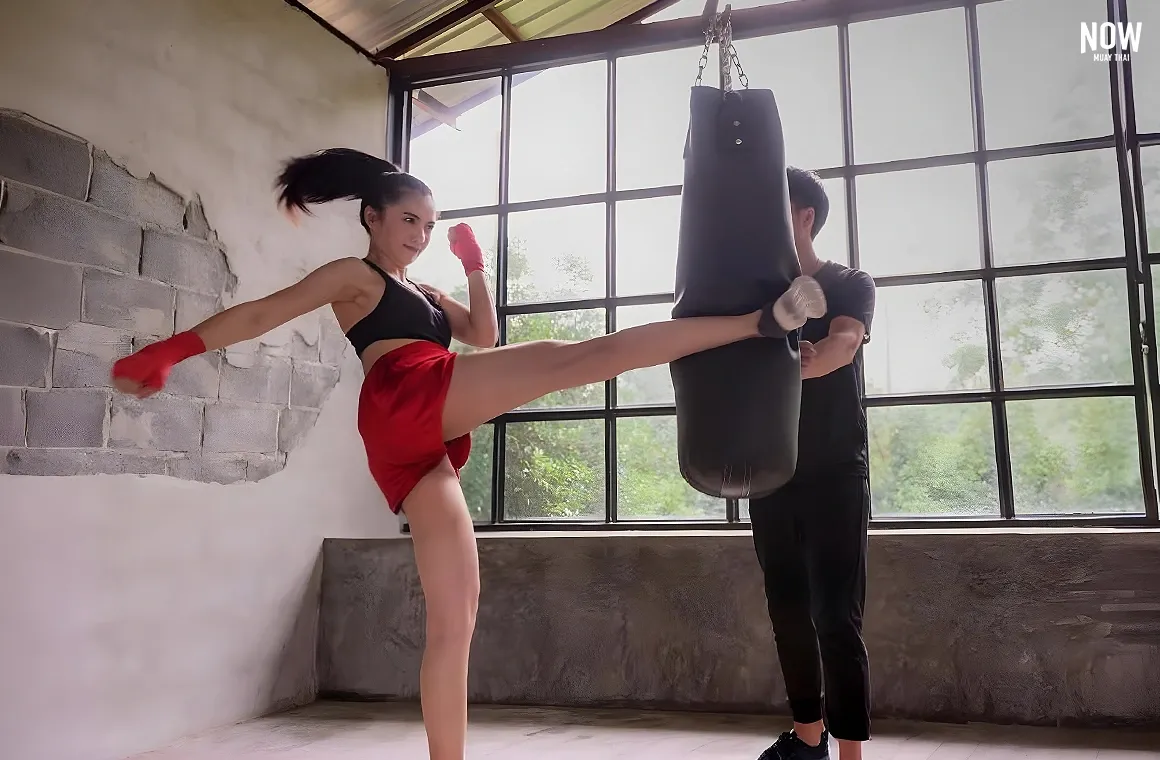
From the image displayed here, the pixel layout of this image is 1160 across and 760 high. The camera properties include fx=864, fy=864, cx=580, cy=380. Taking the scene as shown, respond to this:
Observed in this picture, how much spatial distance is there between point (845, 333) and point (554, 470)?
76.9 inches

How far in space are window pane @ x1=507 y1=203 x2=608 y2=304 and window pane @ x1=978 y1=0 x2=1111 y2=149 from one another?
1.57m

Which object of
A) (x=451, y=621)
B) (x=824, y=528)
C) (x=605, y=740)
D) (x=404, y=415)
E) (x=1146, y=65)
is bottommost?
(x=605, y=740)

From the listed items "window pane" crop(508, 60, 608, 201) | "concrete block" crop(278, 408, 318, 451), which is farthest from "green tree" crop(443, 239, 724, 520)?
"concrete block" crop(278, 408, 318, 451)

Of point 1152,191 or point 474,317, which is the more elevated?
point 1152,191

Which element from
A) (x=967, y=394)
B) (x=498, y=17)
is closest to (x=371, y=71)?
(x=498, y=17)

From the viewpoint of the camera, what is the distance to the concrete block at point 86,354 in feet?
7.91

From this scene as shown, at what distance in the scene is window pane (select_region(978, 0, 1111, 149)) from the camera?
3166mm

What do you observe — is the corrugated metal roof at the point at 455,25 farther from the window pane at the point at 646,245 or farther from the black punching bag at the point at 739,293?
the black punching bag at the point at 739,293

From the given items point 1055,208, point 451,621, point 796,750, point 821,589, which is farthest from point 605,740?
point 1055,208

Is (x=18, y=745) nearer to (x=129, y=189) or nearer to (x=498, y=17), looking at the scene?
(x=129, y=189)

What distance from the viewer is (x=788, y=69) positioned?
11.6ft

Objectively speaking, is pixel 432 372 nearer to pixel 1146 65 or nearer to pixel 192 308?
pixel 192 308

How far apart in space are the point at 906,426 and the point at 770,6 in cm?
179

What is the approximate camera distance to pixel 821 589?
188 cm
